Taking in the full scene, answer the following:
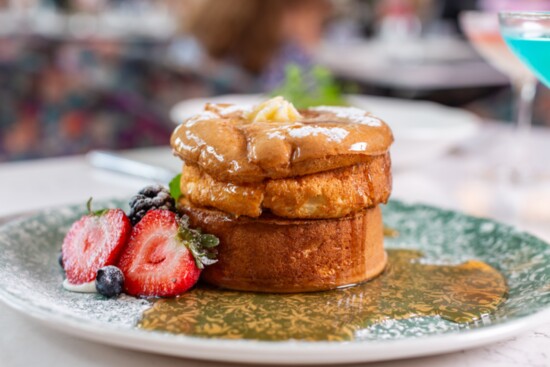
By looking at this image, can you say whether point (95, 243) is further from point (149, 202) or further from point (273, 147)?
point (273, 147)

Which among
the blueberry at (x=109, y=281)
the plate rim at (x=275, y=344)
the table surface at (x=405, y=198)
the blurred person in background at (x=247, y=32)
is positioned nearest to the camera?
the plate rim at (x=275, y=344)

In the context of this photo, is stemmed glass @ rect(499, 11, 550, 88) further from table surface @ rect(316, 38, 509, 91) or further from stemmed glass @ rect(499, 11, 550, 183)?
table surface @ rect(316, 38, 509, 91)

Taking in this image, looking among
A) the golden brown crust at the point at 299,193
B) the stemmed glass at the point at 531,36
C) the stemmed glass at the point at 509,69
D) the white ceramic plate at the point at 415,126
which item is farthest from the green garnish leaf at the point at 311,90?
the golden brown crust at the point at 299,193

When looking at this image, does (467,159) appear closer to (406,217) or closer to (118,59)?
(406,217)

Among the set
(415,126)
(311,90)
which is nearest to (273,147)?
(415,126)

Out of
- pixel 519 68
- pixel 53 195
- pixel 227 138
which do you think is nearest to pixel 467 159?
pixel 519 68

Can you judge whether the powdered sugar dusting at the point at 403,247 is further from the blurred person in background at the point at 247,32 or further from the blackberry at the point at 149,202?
the blurred person in background at the point at 247,32
